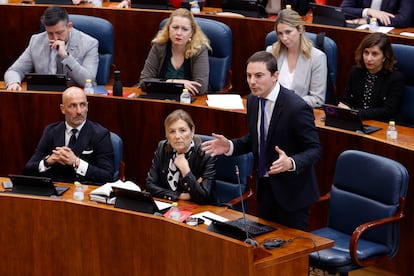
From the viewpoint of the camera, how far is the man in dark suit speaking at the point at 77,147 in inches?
198

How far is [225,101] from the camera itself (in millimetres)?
5508

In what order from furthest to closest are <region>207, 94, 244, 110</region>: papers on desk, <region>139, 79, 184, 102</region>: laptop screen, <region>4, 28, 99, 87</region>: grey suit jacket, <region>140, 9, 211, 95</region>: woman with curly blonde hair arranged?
<region>4, 28, 99, 87</region>: grey suit jacket, <region>140, 9, 211, 95</region>: woman with curly blonde hair, <region>139, 79, 184, 102</region>: laptop screen, <region>207, 94, 244, 110</region>: papers on desk

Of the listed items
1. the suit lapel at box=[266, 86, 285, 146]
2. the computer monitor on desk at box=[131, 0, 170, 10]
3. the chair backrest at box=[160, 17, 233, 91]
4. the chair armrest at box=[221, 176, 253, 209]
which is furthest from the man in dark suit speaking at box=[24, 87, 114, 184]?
the computer monitor on desk at box=[131, 0, 170, 10]

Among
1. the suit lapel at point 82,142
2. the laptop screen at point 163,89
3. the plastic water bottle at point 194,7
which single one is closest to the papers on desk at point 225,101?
the laptop screen at point 163,89

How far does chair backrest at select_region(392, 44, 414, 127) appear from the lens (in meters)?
5.45

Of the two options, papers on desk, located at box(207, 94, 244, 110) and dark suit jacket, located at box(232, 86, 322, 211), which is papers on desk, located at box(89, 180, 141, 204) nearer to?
dark suit jacket, located at box(232, 86, 322, 211)

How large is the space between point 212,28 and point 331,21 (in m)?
0.84

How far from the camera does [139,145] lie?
5.66 metres

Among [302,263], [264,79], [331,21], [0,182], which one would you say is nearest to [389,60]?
[331,21]

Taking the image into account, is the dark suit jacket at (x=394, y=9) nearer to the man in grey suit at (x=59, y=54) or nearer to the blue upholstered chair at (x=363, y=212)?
the man in grey suit at (x=59, y=54)

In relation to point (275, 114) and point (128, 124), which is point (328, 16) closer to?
point (128, 124)

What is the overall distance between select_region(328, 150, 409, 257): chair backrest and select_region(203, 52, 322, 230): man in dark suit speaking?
1.05ft

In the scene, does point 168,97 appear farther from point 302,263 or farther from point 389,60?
point 302,263

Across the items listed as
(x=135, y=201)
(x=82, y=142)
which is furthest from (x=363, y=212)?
(x=82, y=142)
